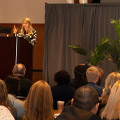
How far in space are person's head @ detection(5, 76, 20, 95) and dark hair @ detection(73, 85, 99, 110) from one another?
7.35 feet

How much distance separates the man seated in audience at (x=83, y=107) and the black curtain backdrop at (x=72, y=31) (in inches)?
290

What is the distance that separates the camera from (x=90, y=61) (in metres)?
8.91

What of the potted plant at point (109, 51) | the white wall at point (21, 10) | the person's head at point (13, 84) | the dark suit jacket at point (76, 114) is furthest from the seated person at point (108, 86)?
the white wall at point (21, 10)

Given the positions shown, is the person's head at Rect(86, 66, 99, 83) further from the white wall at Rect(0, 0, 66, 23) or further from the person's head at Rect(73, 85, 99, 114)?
the white wall at Rect(0, 0, 66, 23)

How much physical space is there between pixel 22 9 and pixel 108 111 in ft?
29.3

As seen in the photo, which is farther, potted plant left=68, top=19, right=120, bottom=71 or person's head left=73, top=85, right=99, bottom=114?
potted plant left=68, top=19, right=120, bottom=71

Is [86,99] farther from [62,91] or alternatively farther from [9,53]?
[9,53]

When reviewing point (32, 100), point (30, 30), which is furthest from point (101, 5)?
point (32, 100)

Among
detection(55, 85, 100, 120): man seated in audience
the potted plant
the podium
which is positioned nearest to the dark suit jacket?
detection(55, 85, 100, 120): man seated in audience

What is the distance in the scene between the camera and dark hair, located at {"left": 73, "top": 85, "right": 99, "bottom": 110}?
2723mm

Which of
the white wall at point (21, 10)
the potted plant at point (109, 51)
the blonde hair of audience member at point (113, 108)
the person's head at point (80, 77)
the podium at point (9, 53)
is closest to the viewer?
the blonde hair of audience member at point (113, 108)

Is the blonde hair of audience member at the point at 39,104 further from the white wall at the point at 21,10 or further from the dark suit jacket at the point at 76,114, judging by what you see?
the white wall at the point at 21,10

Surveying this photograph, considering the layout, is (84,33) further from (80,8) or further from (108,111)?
(108,111)

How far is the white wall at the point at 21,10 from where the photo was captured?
37.1ft
